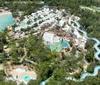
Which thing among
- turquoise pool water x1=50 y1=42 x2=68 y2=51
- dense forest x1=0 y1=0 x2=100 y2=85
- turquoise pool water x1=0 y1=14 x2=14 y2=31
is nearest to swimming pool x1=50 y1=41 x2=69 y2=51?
turquoise pool water x1=50 y1=42 x2=68 y2=51

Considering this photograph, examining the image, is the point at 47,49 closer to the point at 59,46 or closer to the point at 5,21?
the point at 59,46

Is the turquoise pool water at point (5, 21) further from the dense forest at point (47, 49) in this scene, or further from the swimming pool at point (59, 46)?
the swimming pool at point (59, 46)

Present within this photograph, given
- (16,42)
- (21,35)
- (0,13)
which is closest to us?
(16,42)

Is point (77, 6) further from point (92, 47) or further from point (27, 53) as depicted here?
point (27, 53)

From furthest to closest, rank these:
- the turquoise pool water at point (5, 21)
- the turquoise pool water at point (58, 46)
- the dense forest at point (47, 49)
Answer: the turquoise pool water at point (5, 21), the turquoise pool water at point (58, 46), the dense forest at point (47, 49)

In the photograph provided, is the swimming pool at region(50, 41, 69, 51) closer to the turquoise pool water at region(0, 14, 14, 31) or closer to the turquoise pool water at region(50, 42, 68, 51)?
the turquoise pool water at region(50, 42, 68, 51)

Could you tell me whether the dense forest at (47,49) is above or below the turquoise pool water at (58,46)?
above

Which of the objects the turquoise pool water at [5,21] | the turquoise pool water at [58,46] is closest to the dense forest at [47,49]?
the turquoise pool water at [5,21]

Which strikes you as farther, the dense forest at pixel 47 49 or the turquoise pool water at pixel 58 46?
the turquoise pool water at pixel 58 46

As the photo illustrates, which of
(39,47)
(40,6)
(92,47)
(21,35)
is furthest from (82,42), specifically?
(40,6)
